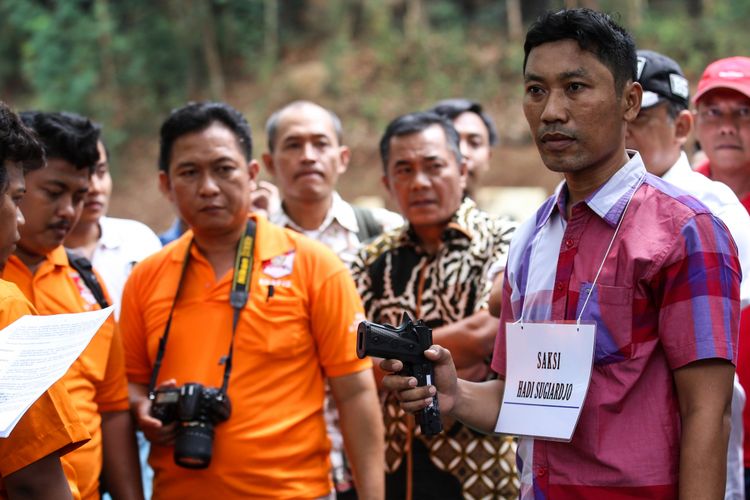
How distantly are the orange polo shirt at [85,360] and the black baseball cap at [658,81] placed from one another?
210cm

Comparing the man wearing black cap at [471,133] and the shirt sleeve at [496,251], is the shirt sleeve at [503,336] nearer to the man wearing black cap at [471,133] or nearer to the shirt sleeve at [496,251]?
the shirt sleeve at [496,251]

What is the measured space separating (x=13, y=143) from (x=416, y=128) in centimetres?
193

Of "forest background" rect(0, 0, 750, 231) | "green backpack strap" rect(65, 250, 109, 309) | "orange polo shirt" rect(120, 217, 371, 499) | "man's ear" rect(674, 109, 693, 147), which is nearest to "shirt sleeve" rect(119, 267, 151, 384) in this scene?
"orange polo shirt" rect(120, 217, 371, 499)

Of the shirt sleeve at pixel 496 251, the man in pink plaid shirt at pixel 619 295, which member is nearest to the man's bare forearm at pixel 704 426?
the man in pink plaid shirt at pixel 619 295

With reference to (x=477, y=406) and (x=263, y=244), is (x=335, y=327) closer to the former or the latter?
(x=263, y=244)

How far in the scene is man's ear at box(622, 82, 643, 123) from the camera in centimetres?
230

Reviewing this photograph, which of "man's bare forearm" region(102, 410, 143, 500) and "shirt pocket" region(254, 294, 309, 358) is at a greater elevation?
"shirt pocket" region(254, 294, 309, 358)

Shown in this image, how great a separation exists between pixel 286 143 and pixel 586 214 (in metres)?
2.49

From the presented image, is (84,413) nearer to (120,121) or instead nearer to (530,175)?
(530,175)

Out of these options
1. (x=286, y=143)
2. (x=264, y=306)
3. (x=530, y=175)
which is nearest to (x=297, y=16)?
(x=530, y=175)

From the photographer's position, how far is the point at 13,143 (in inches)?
93.9

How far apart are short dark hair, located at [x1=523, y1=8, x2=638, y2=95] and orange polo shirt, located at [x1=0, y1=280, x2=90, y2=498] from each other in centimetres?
153

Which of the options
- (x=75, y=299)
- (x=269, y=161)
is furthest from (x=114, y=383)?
(x=269, y=161)

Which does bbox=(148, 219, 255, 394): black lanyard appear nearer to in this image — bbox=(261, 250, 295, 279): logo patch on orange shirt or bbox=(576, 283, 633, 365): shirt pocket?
bbox=(261, 250, 295, 279): logo patch on orange shirt
